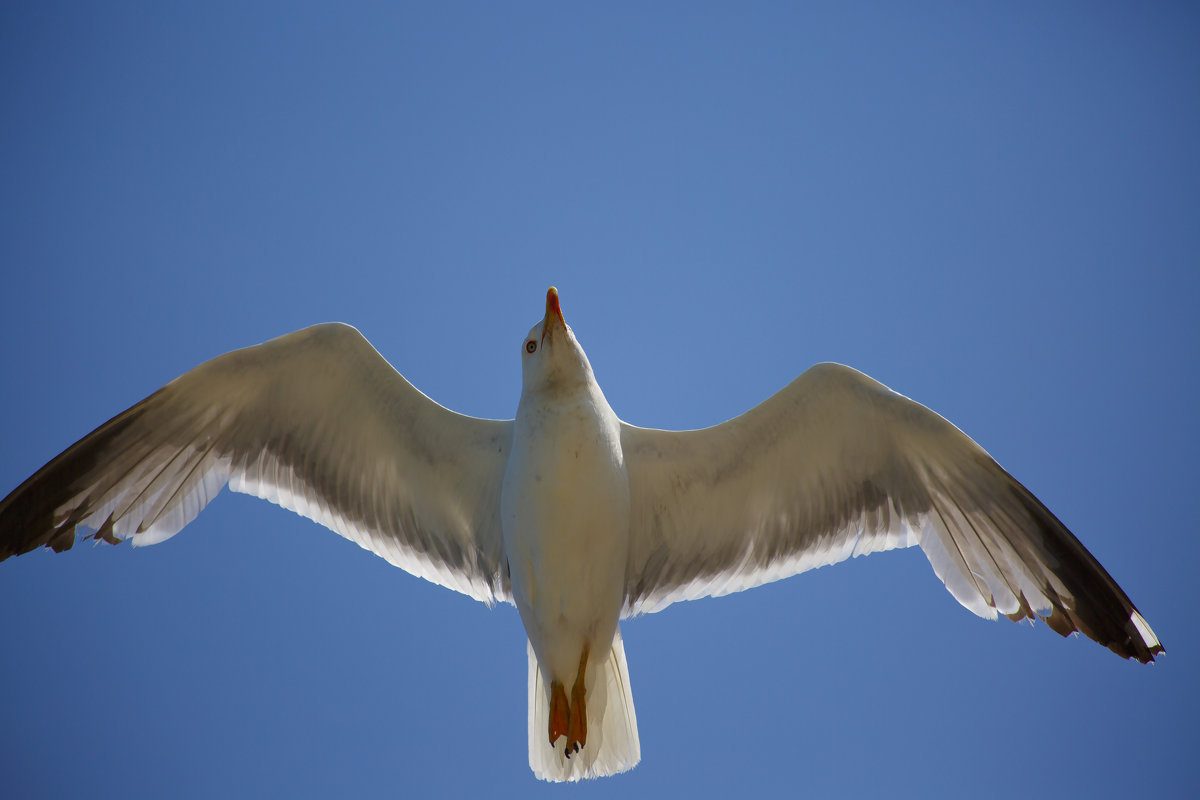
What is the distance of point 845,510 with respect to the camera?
12.0 ft

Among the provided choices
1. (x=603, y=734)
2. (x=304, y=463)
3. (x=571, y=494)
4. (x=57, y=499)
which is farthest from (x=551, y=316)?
(x=57, y=499)

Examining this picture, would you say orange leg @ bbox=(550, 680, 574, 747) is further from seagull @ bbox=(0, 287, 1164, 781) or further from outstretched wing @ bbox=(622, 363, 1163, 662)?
outstretched wing @ bbox=(622, 363, 1163, 662)

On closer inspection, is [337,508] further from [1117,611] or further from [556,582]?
[1117,611]

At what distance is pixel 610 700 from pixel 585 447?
1.03 metres

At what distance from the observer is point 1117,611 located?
125 inches

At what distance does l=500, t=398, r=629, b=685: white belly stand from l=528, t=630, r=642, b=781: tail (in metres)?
0.10

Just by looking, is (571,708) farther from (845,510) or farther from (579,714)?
(845,510)

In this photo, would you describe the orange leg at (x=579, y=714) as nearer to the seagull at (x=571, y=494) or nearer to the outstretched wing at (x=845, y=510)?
the seagull at (x=571, y=494)

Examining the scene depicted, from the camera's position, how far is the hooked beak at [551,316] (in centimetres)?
338

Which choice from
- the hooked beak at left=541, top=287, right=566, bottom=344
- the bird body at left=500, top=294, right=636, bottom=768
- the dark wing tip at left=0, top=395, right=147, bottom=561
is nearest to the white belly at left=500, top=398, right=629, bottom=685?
the bird body at left=500, top=294, right=636, bottom=768

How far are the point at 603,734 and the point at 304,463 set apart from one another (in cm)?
164

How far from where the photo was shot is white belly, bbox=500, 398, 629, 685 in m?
3.17

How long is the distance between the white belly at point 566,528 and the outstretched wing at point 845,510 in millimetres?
344

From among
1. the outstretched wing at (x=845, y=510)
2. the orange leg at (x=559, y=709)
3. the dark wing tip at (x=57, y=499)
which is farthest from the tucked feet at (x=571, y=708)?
the dark wing tip at (x=57, y=499)
